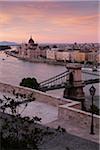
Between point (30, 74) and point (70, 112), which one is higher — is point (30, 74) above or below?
below

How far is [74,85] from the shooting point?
65.8ft

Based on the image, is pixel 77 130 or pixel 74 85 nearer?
pixel 77 130

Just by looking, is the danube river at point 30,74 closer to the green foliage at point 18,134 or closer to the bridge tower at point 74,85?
the bridge tower at point 74,85

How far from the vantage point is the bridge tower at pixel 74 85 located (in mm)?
19719

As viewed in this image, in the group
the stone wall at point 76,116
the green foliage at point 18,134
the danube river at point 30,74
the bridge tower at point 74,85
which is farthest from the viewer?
the danube river at point 30,74

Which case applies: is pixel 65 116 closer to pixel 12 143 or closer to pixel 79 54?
pixel 12 143

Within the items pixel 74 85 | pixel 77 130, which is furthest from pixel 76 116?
pixel 74 85

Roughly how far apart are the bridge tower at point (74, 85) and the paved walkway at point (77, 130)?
15.8 metres

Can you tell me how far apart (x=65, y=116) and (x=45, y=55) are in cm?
5458

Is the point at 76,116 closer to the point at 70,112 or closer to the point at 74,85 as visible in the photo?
the point at 70,112

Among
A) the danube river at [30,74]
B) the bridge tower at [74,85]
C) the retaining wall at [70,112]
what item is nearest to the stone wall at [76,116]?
the retaining wall at [70,112]

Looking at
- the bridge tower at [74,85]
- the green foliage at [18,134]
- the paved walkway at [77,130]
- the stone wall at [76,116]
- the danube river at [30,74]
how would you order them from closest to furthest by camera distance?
1. the green foliage at [18,134]
2. the paved walkway at [77,130]
3. the stone wall at [76,116]
4. the bridge tower at [74,85]
5. the danube river at [30,74]

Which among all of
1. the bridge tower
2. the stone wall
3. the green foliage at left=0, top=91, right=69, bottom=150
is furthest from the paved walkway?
the bridge tower

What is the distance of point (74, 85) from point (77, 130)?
1651 centimetres
